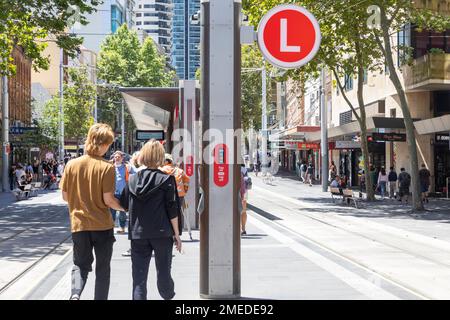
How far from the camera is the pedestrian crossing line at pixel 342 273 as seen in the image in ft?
28.3

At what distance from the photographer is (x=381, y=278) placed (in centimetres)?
998

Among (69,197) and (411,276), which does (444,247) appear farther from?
(69,197)

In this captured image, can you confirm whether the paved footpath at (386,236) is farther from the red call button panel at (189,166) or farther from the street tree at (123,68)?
the street tree at (123,68)

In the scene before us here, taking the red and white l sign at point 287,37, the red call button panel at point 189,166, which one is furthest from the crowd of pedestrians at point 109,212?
the red call button panel at point 189,166

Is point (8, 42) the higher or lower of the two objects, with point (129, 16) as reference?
lower

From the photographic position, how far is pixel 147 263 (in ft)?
22.7

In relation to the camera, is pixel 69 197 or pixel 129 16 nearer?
pixel 69 197

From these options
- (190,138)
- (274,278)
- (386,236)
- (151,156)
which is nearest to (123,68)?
(190,138)

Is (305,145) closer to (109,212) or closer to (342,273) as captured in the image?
(342,273)

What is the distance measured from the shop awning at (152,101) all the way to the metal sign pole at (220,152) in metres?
9.29

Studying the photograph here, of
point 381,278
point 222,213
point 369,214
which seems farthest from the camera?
point 369,214

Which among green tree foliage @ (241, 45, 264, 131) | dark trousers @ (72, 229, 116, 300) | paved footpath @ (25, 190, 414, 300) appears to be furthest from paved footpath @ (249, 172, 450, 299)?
green tree foliage @ (241, 45, 264, 131)
